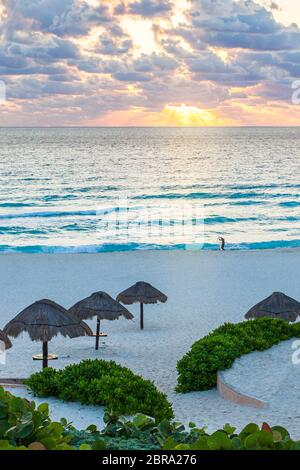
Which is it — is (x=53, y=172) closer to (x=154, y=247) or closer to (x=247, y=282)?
(x=154, y=247)

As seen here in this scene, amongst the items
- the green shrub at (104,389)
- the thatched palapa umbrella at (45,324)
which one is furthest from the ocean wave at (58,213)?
the green shrub at (104,389)

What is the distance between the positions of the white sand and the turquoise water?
943cm

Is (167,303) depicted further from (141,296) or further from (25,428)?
(25,428)

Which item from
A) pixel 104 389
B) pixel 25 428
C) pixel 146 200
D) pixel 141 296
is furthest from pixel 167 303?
pixel 146 200

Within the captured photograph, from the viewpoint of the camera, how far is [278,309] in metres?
17.4

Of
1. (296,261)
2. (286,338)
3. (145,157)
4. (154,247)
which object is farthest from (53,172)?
(286,338)

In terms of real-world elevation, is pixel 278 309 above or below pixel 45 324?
below

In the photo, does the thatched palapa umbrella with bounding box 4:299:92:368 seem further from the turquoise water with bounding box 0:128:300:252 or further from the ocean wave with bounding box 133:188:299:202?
the ocean wave with bounding box 133:188:299:202

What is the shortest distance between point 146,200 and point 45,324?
55435 millimetres

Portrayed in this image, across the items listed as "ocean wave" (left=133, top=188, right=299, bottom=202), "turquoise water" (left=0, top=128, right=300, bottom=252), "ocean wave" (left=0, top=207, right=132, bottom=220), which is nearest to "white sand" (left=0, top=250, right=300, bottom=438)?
"turquoise water" (left=0, top=128, right=300, bottom=252)

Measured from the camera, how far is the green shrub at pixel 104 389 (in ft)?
37.8

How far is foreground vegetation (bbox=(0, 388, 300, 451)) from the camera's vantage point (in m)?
3.89
